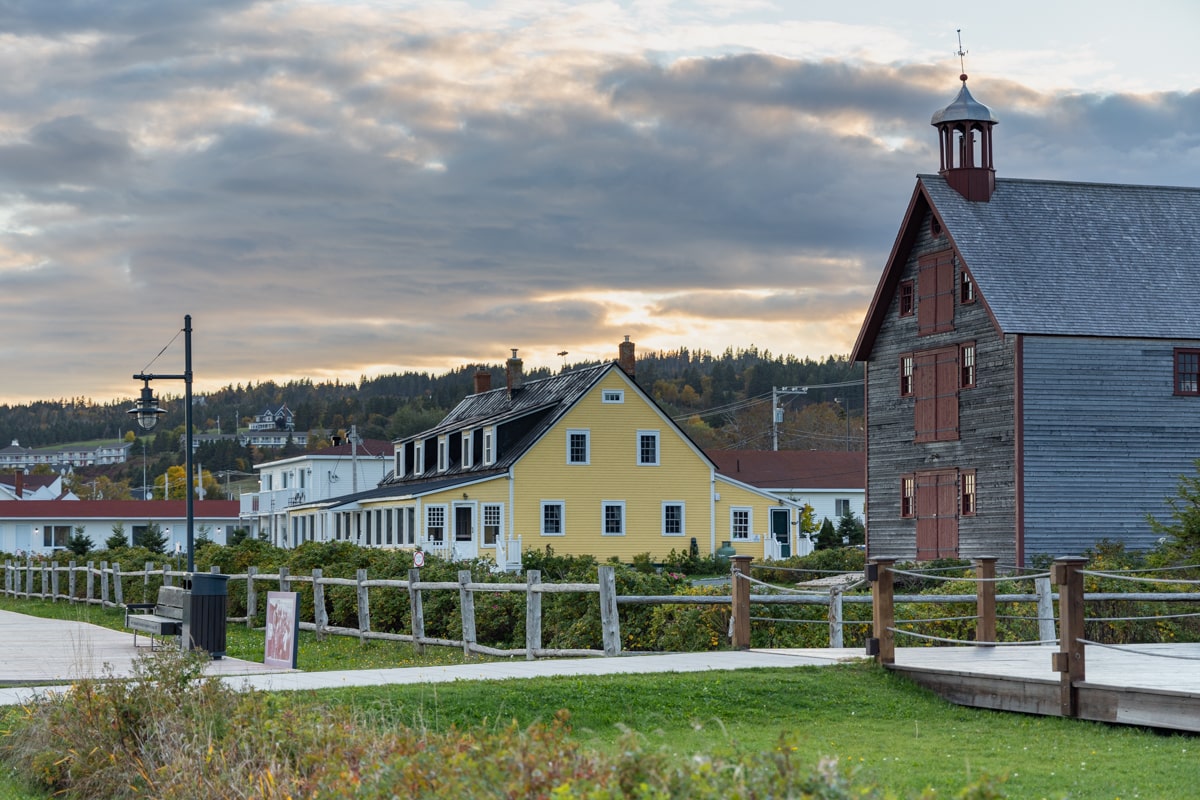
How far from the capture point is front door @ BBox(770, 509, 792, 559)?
2405 inches

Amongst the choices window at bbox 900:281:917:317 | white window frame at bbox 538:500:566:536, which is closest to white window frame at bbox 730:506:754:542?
white window frame at bbox 538:500:566:536

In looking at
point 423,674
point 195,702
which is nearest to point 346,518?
point 423,674

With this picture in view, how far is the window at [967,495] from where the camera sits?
3894cm

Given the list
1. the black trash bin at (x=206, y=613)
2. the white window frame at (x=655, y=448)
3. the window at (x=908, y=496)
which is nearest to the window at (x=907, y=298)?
the window at (x=908, y=496)

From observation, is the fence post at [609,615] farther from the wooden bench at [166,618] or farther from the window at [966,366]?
the window at [966,366]

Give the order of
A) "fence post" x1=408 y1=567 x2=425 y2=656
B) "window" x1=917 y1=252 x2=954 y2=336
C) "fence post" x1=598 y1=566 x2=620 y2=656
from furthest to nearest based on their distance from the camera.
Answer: "window" x1=917 y1=252 x2=954 y2=336 → "fence post" x1=408 y1=567 x2=425 y2=656 → "fence post" x1=598 y1=566 x2=620 y2=656

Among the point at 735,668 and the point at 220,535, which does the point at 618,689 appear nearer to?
the point at 735,668

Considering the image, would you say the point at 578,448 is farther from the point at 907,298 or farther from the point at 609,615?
the point at 609,615

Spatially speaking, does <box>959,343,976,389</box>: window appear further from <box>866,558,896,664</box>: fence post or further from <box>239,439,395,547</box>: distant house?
<box>239,439,395,547</box>: distant house

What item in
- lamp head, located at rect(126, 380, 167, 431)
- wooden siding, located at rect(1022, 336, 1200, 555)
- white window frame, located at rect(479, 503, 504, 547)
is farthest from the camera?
white window frame, located at rect(479, 503, 504, 547)

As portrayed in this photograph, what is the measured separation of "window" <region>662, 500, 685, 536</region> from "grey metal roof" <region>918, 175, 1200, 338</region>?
1955 centimetres

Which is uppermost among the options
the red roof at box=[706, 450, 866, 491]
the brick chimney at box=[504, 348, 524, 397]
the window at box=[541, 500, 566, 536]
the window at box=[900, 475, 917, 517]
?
the brick chimney at box=[504, 348, 524, 397]

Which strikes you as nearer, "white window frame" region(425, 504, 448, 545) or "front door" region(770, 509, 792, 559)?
"white window frame" region(425, 504, 448, 545)

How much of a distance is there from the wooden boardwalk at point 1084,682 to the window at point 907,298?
83.5 feet
